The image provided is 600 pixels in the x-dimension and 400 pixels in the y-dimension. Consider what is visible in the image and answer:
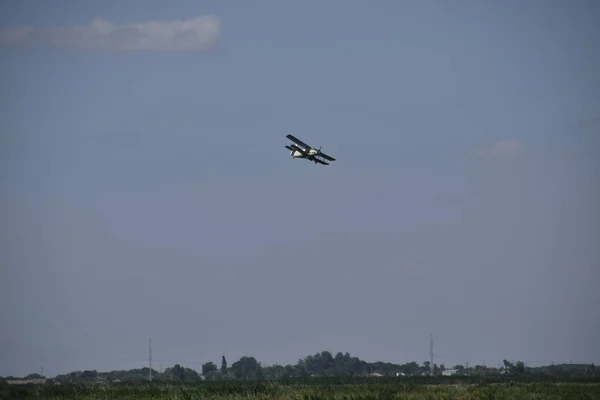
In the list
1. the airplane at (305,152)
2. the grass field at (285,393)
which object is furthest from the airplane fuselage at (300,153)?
the grass field at (285,393)

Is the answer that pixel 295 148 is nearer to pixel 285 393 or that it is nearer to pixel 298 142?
pixel 298 142

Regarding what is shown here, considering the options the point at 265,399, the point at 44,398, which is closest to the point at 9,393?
the point at 44,398

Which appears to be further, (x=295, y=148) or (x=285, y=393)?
(x=295, y=148)

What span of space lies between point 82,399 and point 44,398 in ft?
12.7

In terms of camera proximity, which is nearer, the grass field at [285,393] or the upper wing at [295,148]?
the grass field at [285,393]

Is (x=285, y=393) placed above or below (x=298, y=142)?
below

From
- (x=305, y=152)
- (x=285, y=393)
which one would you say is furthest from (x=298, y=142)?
(x=285, y=393)

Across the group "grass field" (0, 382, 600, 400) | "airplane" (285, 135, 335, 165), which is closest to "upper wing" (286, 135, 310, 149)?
"airplane" (285, 135, 335, 165)

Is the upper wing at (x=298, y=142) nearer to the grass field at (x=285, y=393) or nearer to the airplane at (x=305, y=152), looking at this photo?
the airplane at (x=305, y=152)

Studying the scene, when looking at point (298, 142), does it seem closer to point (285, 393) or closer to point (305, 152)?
point (305, 152)

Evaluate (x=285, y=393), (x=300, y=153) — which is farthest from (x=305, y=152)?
(x=285, y=393)

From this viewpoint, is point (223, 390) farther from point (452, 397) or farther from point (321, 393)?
point (452, 397)

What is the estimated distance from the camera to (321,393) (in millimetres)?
77250

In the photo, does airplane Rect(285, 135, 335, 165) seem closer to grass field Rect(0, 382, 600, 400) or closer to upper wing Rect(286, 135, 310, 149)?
upper wing Rect(286, 135, 310, 149)
